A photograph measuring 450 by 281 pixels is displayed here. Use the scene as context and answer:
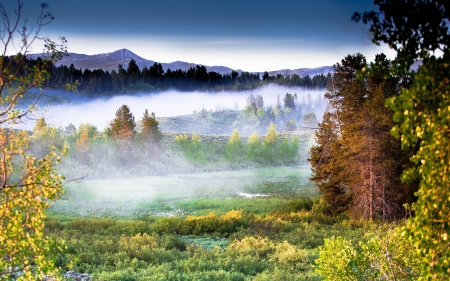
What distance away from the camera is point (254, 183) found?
42500 mm

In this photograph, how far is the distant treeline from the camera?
47.2 metres

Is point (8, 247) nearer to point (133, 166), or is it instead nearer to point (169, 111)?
point (133, 166)

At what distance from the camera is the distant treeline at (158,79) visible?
47.2m

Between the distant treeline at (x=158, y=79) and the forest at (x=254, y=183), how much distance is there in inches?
17.4

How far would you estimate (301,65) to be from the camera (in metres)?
53.3

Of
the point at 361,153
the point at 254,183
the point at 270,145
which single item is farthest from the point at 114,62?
the point at 361,153

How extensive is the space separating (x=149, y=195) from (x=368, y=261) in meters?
30.2

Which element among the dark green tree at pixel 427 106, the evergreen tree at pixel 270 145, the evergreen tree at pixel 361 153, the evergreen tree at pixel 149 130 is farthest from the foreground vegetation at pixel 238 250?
the evergreen tree at pixel 270 145

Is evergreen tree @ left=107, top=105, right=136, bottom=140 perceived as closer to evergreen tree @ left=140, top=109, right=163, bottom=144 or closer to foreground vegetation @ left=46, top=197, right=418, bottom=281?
evergreen tree @ left=140, top=109, right=163, bottom=144

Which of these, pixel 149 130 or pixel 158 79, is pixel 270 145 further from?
pixel 149 130

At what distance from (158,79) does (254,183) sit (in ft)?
58.7

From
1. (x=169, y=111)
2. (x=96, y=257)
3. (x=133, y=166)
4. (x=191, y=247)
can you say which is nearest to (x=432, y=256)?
(x=96, y=257)

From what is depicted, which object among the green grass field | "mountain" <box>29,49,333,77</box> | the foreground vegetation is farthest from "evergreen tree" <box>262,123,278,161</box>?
the foreground vegetation

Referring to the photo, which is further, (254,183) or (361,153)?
(254,183)
